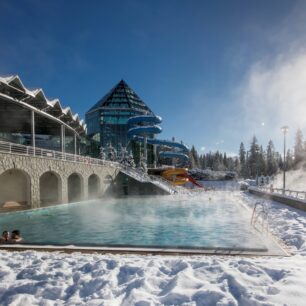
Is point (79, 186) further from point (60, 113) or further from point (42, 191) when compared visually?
point (60, 113)

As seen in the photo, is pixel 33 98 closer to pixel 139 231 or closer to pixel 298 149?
pixel 139 231

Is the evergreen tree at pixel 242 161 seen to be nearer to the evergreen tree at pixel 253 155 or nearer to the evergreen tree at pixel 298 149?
the evergreen tree at pixel 253 155

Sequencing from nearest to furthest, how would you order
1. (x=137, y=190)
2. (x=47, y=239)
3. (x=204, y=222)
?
(x=47, y=239)
(x=204, y=222)
(x=137, y=190)

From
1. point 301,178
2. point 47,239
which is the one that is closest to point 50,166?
point 47,239

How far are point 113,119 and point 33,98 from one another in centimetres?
3573

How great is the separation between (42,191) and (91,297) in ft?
72.3

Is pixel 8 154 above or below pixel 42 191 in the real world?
above

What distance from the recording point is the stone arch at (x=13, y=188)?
19.4 m

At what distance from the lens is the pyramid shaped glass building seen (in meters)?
57.2

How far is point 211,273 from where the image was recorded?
5.49m

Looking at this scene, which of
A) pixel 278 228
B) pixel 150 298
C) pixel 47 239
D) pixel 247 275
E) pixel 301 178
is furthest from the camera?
pixel 301 178

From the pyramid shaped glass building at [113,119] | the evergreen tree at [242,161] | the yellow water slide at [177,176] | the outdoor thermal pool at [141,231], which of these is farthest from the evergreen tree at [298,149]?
the outdoor thermal pool at [141,231]

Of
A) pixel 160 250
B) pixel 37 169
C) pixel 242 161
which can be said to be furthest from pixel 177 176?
pixel 242 161

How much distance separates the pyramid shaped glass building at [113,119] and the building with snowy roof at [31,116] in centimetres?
1818
